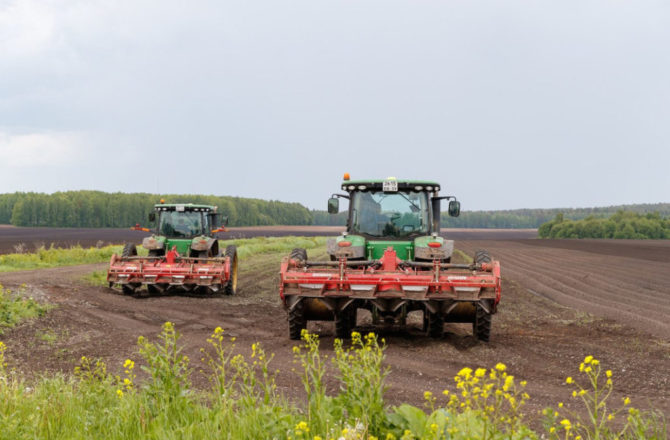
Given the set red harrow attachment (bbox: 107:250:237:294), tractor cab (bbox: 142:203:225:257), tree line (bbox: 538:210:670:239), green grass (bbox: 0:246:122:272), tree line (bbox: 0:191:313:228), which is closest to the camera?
red harrow attachment (bbox: 107:250:237:294)

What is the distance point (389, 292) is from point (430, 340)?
143 centimetres

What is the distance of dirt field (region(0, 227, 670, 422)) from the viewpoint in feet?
24.7

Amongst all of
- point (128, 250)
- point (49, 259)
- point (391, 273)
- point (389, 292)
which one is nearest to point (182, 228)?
point (128, 250)

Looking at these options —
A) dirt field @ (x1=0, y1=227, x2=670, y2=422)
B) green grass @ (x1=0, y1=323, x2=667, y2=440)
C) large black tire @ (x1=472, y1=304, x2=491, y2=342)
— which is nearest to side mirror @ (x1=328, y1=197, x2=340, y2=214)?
dirt field @ (x1=0, y1=227, x2=670, y2=422)

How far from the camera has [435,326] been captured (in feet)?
33.1

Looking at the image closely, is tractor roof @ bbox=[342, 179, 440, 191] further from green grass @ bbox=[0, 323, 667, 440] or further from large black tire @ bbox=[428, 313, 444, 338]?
green grass @ bbox=[0, 323, 667, 440]

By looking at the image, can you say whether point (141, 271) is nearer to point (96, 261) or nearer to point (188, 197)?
point (96, 261)

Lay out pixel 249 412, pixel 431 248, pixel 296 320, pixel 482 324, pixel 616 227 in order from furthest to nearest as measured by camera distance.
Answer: pixel 616 227
pixel 431 248
pixel 296 320
pixel 482 324
pixel 249 412

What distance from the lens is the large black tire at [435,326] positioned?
32.4ft

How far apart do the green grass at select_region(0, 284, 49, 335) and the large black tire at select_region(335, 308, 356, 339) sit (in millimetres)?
5771

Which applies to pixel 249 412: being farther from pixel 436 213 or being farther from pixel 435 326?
pixel 436 213

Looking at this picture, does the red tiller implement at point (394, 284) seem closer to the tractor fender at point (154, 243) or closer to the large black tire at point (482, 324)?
the large black tire at point (482, 324)

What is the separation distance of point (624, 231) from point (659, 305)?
72.1 metres

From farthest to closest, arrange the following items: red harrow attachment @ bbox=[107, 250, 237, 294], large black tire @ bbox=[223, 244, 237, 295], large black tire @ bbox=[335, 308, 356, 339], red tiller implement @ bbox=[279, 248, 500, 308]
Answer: large black tire @ bbox=[223, 244, 237, 295]
red harrow attachment @ bbox=[107, 250, 237, 294]
large black tire @ bbox=[335, 308, 356, 339]
red tiller implement @ bbox=[279, 248, 500, 308]
